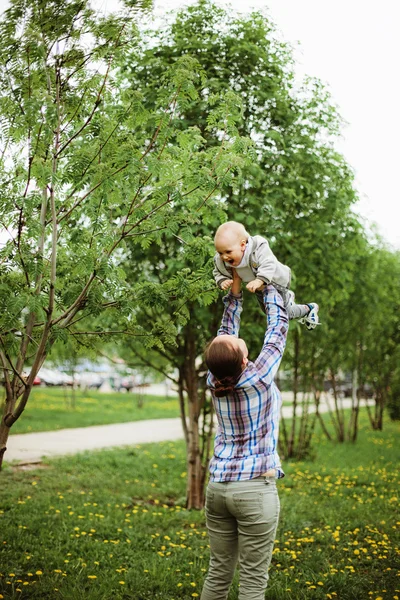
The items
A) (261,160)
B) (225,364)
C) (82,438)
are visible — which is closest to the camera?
(225,364)

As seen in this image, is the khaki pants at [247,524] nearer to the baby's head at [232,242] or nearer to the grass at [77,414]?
the baby's head at [232,242]

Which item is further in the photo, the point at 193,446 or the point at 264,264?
the point at 193,446

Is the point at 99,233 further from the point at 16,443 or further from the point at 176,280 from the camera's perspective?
the point at 16,443

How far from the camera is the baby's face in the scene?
327 cm

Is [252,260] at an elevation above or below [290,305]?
above

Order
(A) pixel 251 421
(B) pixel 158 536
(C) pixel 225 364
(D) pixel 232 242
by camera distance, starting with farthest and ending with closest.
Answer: (B) pixel 158 536
(D) pixel 232 242
(A) pixel 251 421
(C) pixel 225 364

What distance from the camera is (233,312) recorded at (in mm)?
3547

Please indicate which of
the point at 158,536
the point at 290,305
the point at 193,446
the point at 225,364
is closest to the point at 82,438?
the point at 193,446

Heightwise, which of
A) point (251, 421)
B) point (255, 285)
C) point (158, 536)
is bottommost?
point (158, 536)

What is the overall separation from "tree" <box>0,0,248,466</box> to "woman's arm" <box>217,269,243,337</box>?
2.66 feet

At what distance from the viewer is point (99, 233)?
13.1 ft

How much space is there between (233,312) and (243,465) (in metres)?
0.95

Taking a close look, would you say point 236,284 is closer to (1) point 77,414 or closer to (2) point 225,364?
(2) point 225,364

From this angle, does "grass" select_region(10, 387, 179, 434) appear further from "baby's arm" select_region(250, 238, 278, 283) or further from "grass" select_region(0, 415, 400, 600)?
"baby's arm" select_region(250, 238, 278, 283)
